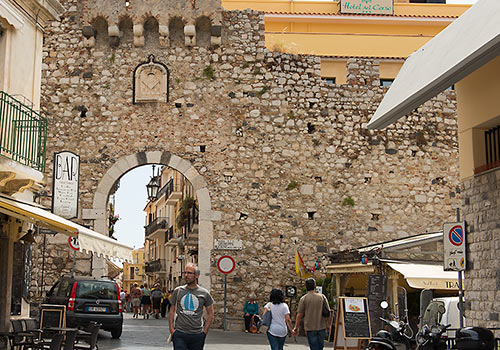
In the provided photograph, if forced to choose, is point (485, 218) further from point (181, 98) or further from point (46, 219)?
point (181, 98)

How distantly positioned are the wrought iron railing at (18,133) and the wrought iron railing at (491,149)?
6.44 metres

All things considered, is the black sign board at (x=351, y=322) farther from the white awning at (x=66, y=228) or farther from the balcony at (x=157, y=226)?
the balcony at (x=157, y=226)

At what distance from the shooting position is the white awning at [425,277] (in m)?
12.9

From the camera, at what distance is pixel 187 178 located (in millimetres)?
18188

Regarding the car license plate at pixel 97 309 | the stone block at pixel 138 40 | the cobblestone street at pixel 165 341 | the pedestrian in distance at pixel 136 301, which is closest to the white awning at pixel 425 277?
the cobblestone street at pixel 165 341

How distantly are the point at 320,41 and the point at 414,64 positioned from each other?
39.4 ft

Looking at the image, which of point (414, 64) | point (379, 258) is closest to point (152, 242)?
point (379, 258)

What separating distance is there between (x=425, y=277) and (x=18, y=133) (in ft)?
25.2

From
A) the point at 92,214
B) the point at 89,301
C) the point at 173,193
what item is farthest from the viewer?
the point at 173,193

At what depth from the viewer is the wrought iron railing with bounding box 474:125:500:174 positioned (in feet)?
32.1

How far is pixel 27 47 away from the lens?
10945 mm

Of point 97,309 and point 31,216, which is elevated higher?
point 31,216

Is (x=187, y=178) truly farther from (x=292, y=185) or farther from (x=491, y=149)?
(x=491, y=149)

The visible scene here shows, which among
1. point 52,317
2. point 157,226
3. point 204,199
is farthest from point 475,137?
point 157,226
